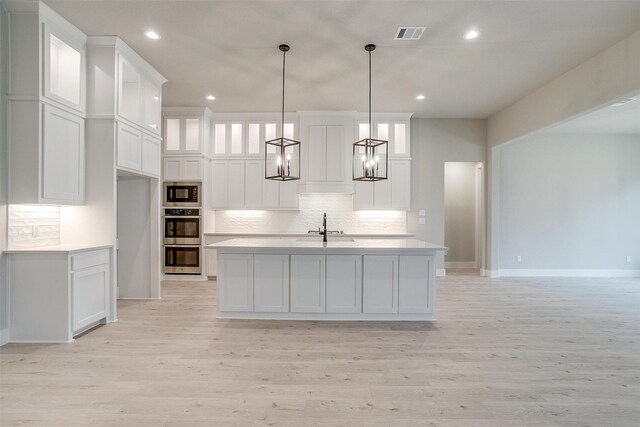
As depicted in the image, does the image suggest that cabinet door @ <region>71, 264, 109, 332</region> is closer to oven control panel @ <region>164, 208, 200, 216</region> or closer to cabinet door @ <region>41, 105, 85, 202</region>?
cabinet door @ <region>41, 105, 85, 202</region>

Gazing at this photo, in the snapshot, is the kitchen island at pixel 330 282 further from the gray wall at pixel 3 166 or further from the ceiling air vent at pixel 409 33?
the ceiling air vent at pixel 409 33

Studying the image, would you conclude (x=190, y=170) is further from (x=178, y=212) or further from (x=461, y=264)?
(x=461, y=264)

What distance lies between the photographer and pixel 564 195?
718 cm

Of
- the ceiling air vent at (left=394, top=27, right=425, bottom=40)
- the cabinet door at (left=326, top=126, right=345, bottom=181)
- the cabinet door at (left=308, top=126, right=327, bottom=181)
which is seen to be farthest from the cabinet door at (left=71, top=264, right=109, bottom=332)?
the ceiling air vent at (left=394, top=27, right=425, bottom=40)

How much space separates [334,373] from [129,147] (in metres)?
3.67

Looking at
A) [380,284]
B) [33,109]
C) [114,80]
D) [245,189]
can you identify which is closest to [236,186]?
[245,189]

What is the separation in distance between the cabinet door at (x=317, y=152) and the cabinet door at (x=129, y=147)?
3077 millimetres

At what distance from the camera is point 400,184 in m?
6.76

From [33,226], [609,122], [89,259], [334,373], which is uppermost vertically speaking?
[609,122]

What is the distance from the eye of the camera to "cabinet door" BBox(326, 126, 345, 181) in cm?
654

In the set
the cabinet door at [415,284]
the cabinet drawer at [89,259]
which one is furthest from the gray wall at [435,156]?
the cabinet drawer at [89,259]

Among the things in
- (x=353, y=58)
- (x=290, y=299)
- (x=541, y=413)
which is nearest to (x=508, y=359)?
(x=541, y=413)

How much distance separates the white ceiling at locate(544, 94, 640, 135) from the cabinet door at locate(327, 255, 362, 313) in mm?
4069

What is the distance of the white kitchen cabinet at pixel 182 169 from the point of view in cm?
646
